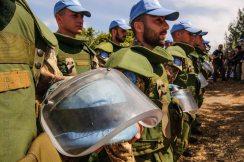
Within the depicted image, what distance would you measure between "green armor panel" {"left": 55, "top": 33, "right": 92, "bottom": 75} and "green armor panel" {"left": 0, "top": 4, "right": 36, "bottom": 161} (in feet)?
8.14

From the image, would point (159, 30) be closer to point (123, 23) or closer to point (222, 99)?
point (123, 23)

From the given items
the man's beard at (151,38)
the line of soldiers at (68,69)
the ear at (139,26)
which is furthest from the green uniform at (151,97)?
the ear at (139,26)

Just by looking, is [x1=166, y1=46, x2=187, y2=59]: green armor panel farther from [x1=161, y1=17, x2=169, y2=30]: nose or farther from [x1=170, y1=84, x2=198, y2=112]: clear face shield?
[x1=161, y1=17, x2=169, y2=30]: nose

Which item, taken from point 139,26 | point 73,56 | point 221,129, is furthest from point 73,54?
point 221,129

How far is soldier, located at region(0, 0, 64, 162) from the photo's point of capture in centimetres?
152

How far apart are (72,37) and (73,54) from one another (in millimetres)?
179

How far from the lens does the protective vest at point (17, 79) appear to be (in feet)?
4.97

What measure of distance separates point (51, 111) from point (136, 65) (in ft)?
4.24

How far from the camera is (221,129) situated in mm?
9445

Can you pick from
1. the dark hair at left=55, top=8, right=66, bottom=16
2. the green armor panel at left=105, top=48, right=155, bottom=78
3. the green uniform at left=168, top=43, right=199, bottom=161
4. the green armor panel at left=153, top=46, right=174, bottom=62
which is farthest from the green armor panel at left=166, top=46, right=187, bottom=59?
the green armor panel at left=105, top=48, right=155, bottom=78

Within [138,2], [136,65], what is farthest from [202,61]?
[136,65]

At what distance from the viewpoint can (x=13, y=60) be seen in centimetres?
158

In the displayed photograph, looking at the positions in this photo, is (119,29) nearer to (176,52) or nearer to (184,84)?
(184,84)

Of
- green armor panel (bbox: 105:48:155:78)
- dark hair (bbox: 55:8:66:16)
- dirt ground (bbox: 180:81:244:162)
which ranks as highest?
green armor panel (bbox: 105:48:155:78)
